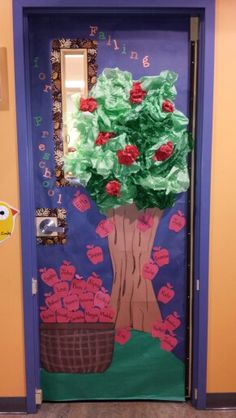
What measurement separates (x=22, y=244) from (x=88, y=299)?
1.55 ft

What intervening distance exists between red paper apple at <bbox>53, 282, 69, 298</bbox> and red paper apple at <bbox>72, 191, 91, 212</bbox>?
1.37ft

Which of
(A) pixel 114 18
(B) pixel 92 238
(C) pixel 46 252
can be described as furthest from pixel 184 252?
(A) pixel 114 18

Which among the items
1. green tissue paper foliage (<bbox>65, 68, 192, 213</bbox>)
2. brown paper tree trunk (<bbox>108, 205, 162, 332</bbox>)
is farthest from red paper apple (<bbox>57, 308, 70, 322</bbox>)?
green tissue paper foliage (<bbox>65, 68, 192, 213</bbox>)

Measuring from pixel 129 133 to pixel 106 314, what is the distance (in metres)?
0.98

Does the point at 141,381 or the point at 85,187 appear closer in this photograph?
the point at 85,187

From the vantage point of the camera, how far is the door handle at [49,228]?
88.5 inches

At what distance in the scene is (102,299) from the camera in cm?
231

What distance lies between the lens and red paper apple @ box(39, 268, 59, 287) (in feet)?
7.52

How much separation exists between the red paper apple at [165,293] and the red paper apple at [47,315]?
583 mm

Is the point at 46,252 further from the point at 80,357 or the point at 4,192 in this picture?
the point at 80,357

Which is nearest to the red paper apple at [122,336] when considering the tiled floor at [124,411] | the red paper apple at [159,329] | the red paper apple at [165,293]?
the red paper apple at [159,329]

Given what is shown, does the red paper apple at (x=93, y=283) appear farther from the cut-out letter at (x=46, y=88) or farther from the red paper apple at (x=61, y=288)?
the cut-out letter at (x=46, y=88)

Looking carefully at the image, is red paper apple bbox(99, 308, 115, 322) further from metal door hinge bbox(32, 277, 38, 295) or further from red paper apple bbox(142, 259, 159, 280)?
metal door hinge bbox(32, 277, 38, 295)

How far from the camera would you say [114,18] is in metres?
2.12
